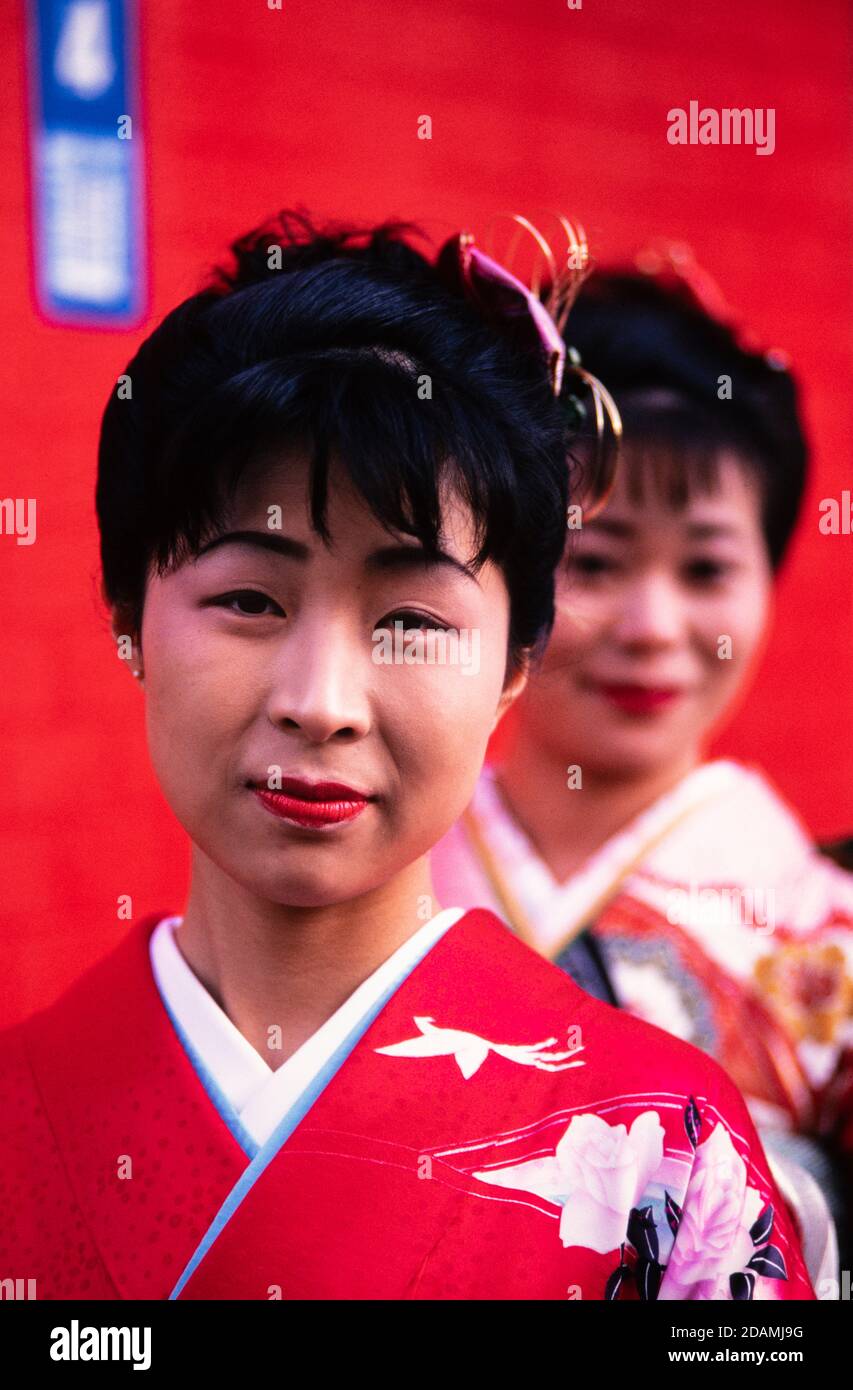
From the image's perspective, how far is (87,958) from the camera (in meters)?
2.69

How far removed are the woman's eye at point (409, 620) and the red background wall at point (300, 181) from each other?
1.35m

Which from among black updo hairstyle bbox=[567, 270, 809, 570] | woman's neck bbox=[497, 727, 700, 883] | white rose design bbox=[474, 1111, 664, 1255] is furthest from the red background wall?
white rose design bbox=[474, 1111, 664, 1255]

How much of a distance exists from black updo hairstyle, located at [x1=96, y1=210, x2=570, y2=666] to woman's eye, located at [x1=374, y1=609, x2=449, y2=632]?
6 cm

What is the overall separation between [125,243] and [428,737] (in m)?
1.72

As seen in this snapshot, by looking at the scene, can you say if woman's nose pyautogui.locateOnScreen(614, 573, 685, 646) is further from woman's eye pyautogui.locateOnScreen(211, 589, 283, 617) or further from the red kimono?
woman's eye pyautogui.locateOnScreen(211, 589, 283, 617)

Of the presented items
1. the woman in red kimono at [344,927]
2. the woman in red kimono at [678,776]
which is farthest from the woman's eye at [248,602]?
the woman in red kimono at [678,776]

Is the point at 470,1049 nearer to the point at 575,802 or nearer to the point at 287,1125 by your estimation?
the point at 287,1125

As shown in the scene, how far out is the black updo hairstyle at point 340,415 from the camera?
45.7 inches

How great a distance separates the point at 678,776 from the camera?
2.31 metres

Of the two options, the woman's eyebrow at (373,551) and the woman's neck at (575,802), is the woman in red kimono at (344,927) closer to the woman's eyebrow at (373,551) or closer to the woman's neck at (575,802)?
the woman's eyebrow at (373,551)

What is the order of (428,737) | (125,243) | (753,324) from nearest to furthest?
(428,737) → (125,243) → (753,324)
